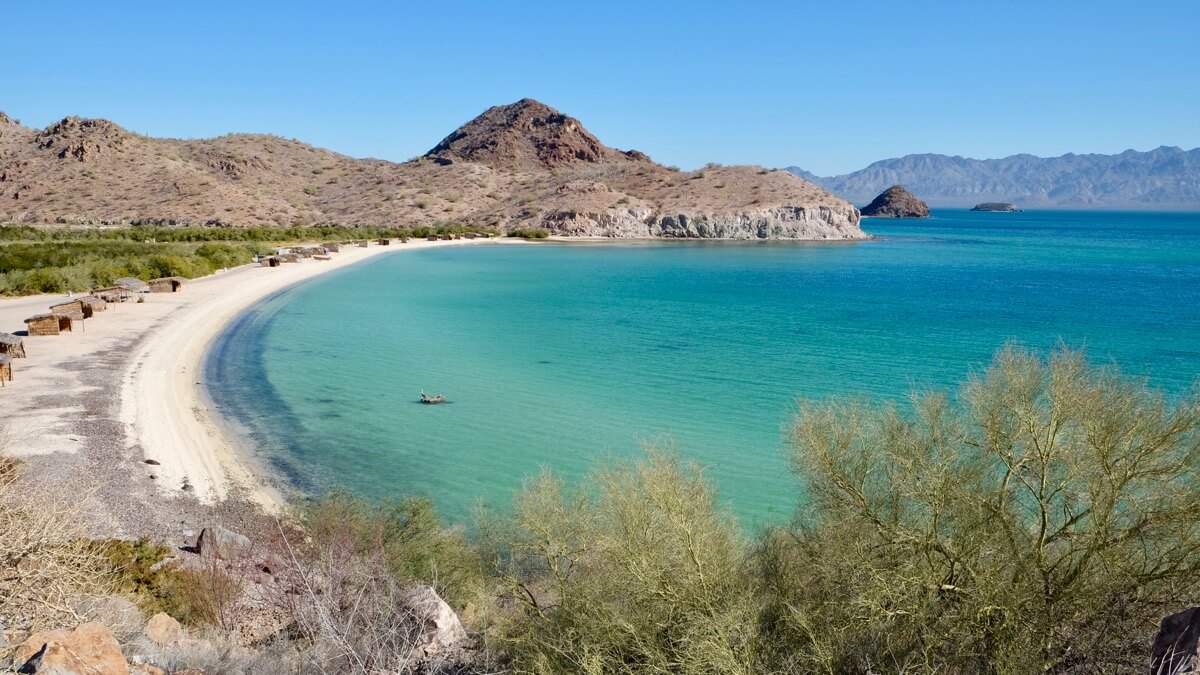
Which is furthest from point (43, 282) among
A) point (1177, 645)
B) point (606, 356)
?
point (1177, 645)

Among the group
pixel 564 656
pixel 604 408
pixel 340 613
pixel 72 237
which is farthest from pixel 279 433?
pixel 72 237

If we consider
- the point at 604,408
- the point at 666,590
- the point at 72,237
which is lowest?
the point at 604,408

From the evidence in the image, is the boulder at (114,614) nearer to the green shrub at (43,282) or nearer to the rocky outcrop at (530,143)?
the green shrub at (43,282)

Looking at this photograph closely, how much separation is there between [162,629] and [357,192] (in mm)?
102455

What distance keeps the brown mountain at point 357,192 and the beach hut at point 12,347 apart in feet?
212

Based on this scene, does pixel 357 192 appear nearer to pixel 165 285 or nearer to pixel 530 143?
pixel 530 143

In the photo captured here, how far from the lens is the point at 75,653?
469cm

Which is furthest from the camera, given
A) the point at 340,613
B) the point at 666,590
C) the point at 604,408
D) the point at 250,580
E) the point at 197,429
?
the point at 604,408

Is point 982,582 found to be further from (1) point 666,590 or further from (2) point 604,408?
(2) point 604,408

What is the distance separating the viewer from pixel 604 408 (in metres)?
17.8

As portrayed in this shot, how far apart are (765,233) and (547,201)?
26.3 meters

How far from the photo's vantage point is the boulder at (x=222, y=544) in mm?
9180

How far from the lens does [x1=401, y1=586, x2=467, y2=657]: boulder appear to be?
20.9 feet

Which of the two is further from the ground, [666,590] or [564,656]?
[666,590]
